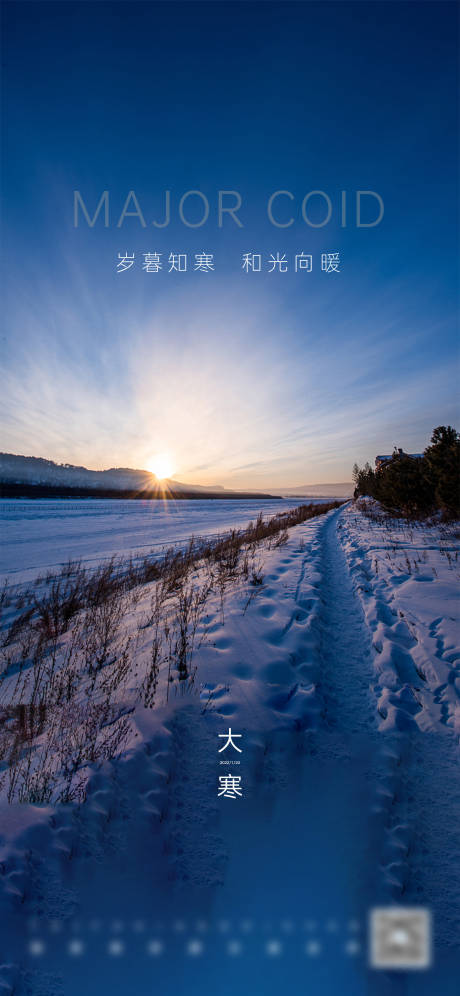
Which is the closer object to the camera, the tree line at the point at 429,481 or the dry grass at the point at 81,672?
the dry grass at the point at 81,672

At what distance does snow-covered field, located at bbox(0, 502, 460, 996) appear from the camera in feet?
5.22

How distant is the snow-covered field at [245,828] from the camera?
159 centimetres

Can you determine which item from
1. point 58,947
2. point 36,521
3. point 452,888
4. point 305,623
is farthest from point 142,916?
point 36,521

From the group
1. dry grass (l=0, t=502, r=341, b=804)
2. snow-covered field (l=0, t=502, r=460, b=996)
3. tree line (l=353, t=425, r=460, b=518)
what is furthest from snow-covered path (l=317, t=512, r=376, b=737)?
tree line (l=353, t=425, r=460, b=518)

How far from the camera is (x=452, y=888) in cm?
177

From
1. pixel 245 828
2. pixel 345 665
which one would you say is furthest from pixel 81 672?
pixel 345 665

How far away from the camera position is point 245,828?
212 cm

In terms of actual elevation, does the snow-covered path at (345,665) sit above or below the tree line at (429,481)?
below

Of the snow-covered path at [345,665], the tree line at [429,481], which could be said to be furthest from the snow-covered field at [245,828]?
the tree line at [429,481]

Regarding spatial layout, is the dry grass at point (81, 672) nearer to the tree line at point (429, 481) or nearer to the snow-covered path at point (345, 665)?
the snow-covered path at point (345, 665)

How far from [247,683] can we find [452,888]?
188cm

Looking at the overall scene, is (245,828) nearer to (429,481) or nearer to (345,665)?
(345,665)

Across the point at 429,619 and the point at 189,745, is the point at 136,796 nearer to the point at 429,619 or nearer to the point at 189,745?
the point at 189,745

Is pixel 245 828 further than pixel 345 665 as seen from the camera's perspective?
No
